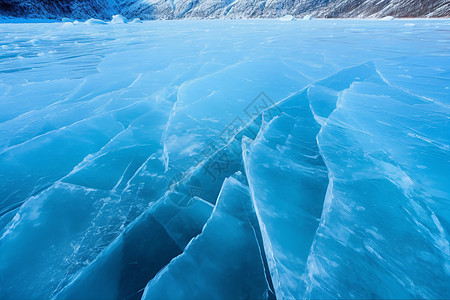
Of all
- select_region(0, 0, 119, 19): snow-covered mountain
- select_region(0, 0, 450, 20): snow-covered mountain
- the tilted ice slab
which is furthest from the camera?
select_region(0, 0, 119, 19): snow-covered mountain

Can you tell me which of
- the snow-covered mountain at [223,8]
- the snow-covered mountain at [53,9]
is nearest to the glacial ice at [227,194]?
the snow-covered mountain at [223,8]

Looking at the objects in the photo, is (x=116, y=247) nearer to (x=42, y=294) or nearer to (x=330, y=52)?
(x=42, y=294)

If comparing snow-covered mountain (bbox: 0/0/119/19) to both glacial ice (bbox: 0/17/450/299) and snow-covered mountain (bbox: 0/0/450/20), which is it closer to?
snow-covered mountain (bbox: 0/0/450/20)

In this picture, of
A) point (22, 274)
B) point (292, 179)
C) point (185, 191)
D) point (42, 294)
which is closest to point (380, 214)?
point (292, 179)

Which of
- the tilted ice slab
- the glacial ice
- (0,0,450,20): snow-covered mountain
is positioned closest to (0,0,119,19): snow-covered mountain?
(0,0,450,20): snow-covered mountain

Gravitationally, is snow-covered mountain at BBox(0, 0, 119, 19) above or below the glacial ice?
above

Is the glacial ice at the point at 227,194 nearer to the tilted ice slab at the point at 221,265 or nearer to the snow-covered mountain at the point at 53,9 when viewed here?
the tilted ice slab at the point at 221,265
